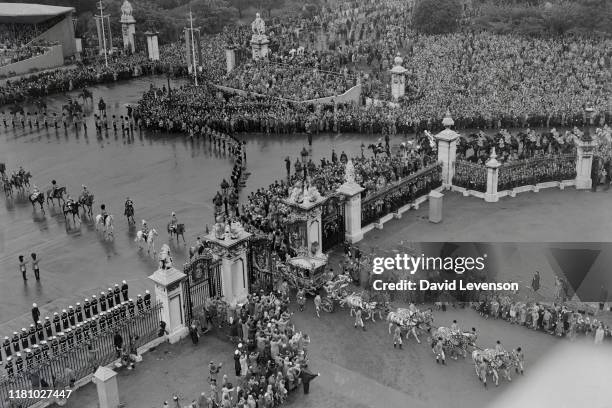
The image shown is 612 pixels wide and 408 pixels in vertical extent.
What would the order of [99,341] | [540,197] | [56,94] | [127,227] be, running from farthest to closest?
[56,94], [540,197], [127,227], [99,341]

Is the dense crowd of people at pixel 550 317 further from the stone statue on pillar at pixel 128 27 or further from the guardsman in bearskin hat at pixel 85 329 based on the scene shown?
the stone statue on pillar at pixel 128 27

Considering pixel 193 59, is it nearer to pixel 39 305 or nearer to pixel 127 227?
pixel 127 227

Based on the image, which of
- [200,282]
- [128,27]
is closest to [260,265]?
[200,282]

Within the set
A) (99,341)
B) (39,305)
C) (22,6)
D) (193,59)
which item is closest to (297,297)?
(99,341)

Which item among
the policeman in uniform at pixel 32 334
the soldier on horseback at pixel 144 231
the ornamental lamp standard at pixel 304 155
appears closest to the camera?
the policeman in uniform at pixel 32 334

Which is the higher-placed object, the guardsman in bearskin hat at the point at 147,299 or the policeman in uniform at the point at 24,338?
the guardsman in bearskin hat at the point at 147,299

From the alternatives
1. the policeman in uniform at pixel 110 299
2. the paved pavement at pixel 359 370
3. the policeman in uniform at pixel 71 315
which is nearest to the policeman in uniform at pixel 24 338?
the policeman in uniform at pixel 71 315
